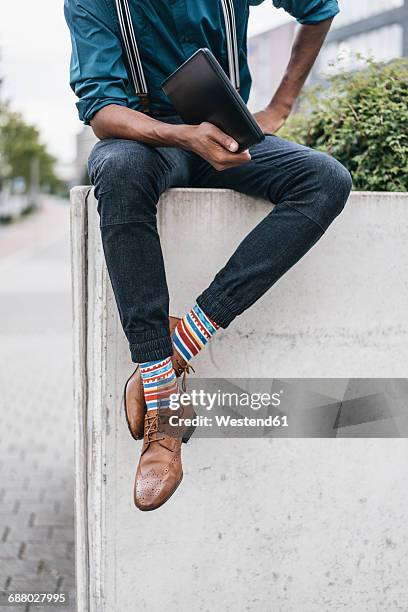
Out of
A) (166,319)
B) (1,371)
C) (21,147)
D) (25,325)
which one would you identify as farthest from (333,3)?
(21,147)

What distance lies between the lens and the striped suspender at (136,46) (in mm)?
2412

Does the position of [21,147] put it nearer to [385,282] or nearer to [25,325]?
[25,325]

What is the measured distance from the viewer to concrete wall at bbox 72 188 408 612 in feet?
8.20

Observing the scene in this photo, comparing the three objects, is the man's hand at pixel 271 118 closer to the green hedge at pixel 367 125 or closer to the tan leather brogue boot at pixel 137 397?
the green hedge at pixel 367 125

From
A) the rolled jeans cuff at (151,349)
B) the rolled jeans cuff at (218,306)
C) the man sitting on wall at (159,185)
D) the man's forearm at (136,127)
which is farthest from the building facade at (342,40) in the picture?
the rolled jeans cuff at (151,349)

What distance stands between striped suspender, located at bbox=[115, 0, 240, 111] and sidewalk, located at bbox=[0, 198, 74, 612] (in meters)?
→ 1.95

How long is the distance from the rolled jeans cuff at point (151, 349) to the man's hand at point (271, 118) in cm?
103

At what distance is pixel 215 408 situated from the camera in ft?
8.33

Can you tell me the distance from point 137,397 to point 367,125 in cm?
140

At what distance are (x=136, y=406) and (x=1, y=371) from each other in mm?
4958

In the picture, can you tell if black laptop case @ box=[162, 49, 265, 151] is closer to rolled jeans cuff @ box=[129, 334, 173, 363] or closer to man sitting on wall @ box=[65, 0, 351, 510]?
man sitting on wall @ box=[65, 0, 351, 510]

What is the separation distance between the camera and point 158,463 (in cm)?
230

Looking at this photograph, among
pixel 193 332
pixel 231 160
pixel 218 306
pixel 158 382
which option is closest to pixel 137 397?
pixel 158 382

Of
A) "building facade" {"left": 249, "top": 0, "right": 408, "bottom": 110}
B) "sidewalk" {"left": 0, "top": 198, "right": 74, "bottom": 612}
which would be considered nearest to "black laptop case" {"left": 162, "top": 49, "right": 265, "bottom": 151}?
"sidewalk" {"left": 0, "top": 198, "right": 74, "bottom": 612}
